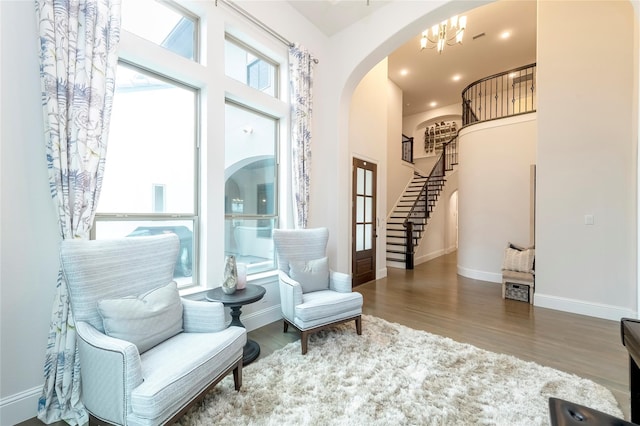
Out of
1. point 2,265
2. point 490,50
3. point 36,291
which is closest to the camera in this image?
point 2,265

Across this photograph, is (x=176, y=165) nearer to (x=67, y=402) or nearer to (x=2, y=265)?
(x=2, y=265)

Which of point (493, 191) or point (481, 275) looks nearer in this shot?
point (493, 191)

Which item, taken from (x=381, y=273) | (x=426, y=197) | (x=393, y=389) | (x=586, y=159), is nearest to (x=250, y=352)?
(x=393, y=389)

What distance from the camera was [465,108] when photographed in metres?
6.82

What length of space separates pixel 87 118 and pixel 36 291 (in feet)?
4.01

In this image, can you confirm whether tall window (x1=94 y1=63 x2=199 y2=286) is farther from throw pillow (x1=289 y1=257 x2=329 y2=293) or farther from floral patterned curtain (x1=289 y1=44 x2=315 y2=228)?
floral patterned curtain (x1=289 y1=44 x2=315 y2=228)

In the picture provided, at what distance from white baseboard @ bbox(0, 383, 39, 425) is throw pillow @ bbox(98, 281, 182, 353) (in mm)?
810

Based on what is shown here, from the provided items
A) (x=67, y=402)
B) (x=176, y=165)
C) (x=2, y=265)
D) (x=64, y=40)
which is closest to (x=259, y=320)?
(x=67, y=402)

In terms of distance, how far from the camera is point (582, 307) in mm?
3512

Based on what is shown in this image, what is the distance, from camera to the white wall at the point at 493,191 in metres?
4.89

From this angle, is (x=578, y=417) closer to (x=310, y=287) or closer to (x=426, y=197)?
(x=310, y=287)

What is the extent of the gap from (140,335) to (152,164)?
158 cm

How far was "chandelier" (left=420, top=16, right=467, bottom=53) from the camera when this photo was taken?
4.88m

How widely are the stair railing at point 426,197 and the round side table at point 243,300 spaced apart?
4.66 meters
